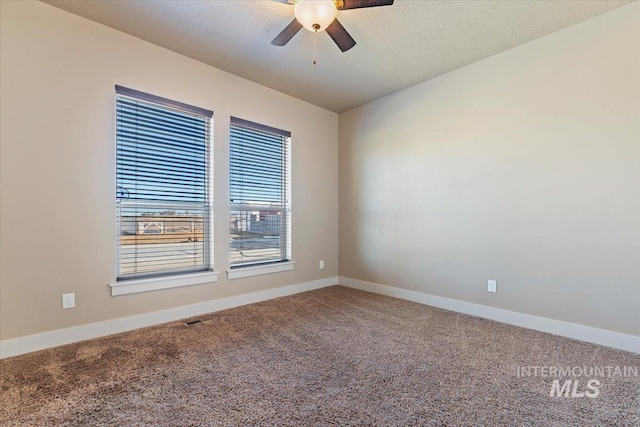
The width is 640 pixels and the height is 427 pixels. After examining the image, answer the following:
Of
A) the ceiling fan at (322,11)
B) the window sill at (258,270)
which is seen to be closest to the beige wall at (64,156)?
the window sill at (258,270)

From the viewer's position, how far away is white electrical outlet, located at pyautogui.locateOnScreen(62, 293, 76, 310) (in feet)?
8.06

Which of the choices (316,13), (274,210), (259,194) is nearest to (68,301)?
(259,194)

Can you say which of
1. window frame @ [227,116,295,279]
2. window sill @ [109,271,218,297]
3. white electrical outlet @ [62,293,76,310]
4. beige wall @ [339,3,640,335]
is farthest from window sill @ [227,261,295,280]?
white electrical outlet @ [62,293,76,310]

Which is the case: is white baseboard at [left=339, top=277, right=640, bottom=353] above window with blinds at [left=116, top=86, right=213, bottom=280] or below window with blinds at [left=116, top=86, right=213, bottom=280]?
below

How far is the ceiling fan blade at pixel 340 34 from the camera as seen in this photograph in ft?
7.30

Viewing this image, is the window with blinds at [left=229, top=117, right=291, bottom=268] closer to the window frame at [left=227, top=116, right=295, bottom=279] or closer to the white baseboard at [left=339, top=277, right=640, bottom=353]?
the window frame at [left=227, top=116, right=295, bottom=279]

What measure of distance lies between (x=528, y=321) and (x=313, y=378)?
224 cm

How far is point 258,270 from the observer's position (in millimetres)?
3734

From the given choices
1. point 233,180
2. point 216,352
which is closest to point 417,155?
point 233,180

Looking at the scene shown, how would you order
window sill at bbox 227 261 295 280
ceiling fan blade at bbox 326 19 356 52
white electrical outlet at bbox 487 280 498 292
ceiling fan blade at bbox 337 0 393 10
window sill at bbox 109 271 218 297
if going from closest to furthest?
ceiling fan blade at bbox 337 0 393 10 < ceiling fan blade at bbox 326 19 356 52 < window sill at bbox 109 271 218 297 < white electrical outlet at bbox 487 280 498 292 < window sill at bbox 227 261 295 280

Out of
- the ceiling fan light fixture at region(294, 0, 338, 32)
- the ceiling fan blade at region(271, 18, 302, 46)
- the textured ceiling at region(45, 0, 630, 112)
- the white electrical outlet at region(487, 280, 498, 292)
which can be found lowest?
the white electrical outlet at region(487, 280, 498, 292)

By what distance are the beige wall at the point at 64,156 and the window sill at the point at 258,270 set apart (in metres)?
0.37

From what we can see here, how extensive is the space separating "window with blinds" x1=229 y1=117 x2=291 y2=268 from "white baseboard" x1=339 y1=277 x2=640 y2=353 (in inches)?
63.8

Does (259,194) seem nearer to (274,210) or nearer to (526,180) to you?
(274,210)
